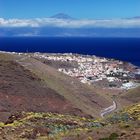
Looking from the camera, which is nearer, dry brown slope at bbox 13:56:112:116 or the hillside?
the hillside

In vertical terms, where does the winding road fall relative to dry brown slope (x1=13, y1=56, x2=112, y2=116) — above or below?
below

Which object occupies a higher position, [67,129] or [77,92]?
[67,129]

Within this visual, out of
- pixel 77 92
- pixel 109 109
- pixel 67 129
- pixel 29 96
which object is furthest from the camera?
pixel 77 92

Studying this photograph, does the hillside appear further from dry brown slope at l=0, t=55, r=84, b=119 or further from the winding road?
the winding road

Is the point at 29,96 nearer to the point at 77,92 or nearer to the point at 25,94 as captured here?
the point at 25,94

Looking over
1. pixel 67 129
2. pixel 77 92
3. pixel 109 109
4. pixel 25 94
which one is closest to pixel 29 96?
pixel 25 94

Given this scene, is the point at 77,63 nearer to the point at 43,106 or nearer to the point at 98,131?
the point at 43,106

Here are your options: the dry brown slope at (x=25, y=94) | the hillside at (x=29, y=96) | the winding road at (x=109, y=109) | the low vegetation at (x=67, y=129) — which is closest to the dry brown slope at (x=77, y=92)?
the hillside at (x=29, y=96)

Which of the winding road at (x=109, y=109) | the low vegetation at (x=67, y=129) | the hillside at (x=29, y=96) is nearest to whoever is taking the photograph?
the low vegetation at (x=67, y=129)

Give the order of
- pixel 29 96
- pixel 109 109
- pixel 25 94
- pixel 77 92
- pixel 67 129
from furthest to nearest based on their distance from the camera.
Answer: pixel 77 92, pixel 109 109, pixel 25 94, pixel 29 96, pixel 67 129

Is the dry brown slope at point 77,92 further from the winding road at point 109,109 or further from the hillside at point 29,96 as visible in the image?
the winding road at point 109,109

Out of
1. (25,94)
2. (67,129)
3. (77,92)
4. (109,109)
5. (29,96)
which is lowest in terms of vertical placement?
(109,109)

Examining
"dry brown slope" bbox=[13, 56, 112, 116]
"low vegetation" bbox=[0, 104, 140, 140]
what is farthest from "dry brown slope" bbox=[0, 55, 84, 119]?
"low vegetation" bbox=[0, 104, 140, 140]
